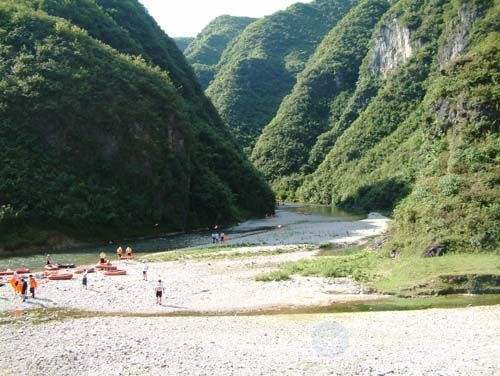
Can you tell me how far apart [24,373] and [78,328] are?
6.80m

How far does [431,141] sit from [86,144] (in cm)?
4994

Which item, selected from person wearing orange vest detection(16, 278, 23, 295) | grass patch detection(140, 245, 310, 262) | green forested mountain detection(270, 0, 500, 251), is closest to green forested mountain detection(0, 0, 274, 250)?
grass patch detection(140, 245, 310, 262)

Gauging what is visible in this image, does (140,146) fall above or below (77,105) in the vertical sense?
below

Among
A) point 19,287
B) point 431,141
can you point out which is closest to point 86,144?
point 431,141

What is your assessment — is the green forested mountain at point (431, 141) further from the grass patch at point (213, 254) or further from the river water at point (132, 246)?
the river water at point (132, 246)

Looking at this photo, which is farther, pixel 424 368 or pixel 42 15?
pixel 42 15

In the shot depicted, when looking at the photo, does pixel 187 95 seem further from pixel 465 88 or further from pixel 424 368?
pixel 424 368

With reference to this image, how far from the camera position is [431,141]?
68062mm

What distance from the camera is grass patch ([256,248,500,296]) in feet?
112

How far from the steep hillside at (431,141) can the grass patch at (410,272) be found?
2214 mm

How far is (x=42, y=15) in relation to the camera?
99750 mm

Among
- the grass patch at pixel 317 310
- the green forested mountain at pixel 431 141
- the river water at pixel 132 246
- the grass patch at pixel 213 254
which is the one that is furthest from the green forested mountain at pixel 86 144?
the grass patch at pixel 317 310

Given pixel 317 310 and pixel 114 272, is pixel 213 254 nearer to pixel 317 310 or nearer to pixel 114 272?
pixel 114 272

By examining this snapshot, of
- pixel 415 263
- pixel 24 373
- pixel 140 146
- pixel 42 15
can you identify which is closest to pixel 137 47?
pixel 42 15
